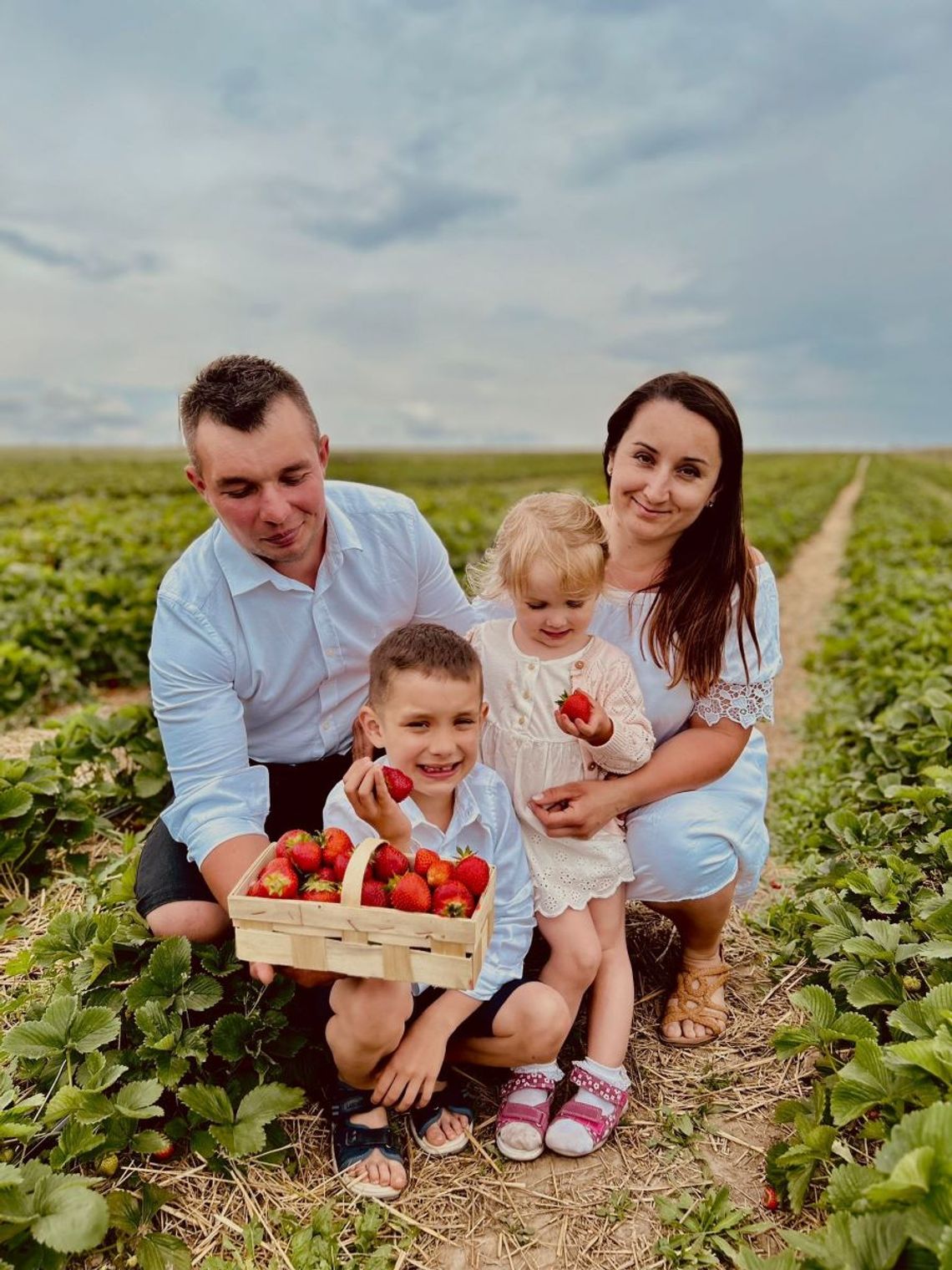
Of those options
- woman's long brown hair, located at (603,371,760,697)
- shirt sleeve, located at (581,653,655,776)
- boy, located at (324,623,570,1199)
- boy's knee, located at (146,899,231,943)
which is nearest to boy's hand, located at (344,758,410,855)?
boy, located at (324,623,570,1199)

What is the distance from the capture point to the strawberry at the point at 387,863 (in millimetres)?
2061

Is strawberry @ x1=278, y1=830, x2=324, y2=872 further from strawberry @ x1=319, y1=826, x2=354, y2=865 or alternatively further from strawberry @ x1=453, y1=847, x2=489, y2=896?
strawberry @ x1=453, y1=847, x2=489, y2=896

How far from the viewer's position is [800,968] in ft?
10.2

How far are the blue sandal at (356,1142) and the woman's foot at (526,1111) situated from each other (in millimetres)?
272

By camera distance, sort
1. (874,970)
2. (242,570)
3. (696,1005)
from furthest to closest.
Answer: (696,1005), (242,570), (874,970)

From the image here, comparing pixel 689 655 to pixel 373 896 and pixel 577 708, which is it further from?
pixel 373 896

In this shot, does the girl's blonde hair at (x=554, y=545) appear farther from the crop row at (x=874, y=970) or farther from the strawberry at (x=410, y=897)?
the crop row at (x=874, y=970)

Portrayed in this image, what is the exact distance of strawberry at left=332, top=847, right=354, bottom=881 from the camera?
82.8 inches

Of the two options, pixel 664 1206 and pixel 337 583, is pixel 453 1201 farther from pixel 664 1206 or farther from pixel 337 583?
pixel 337 583

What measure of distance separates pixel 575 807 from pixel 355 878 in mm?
816

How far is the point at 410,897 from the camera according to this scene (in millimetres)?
1987

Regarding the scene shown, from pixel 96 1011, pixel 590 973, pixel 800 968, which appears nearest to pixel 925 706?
pixel 800 968

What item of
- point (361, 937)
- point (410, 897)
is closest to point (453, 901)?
point (410, 897)

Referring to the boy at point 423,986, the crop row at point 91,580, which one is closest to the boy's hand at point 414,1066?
the boy at point 423,986
